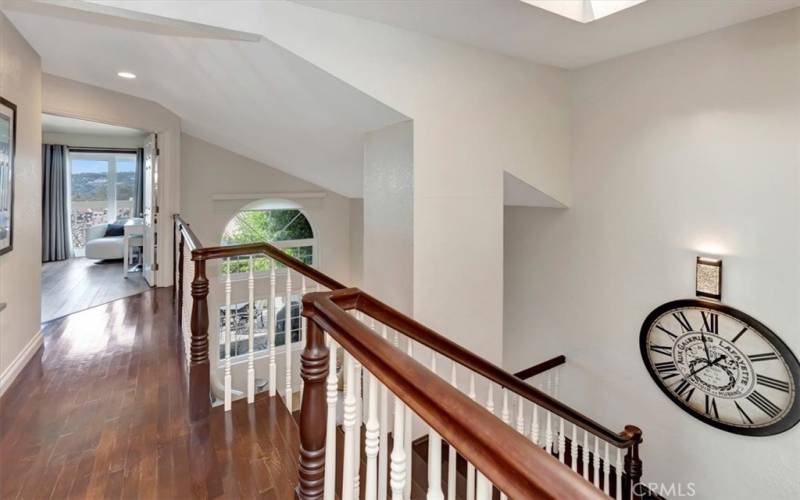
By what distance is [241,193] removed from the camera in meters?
6.20

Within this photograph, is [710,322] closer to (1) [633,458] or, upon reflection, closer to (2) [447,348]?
(1) [633,458]

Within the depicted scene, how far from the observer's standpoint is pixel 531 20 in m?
2.73

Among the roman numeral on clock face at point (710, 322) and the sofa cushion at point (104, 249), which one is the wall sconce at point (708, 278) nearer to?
the roman numeral on clock face at point (710, 322)

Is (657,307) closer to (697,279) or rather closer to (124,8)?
(697,279)

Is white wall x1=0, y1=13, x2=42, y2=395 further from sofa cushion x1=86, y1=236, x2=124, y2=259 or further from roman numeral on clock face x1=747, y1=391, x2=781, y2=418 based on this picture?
roman numeral on clock face x1=747, y1=391, x2=781, y2=418

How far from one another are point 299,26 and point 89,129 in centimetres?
680

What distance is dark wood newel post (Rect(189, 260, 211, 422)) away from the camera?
7.19ft

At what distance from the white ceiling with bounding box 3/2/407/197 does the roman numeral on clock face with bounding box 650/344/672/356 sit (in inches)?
116

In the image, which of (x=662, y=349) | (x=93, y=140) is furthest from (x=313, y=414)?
(x=93, y=140)

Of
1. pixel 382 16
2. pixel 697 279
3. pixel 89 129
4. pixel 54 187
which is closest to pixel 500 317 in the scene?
pixel 697 279

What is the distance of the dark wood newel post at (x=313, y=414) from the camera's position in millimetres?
1169

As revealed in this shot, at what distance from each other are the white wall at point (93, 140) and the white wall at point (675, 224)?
7805mm

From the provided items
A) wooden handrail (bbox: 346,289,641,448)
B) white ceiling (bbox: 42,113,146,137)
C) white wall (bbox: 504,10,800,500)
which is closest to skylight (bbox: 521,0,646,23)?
white wall (bbox: 504,10,800,500)

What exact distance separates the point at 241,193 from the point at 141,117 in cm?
171
